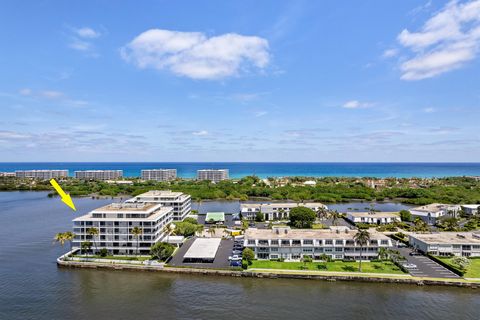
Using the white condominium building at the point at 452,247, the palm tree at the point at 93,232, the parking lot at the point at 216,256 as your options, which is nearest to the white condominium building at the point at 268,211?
the parking lot at the point at 216,256

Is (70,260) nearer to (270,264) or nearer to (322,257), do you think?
(270,264)

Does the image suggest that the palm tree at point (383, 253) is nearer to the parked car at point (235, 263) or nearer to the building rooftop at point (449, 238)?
the building rooftop at point (449, 238)

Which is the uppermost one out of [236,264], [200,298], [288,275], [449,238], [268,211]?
[268,211]

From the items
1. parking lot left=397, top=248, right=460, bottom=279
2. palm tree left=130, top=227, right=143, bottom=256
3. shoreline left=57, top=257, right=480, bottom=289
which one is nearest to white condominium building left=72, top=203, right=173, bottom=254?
palm tree left=130, top=227, right=143, bottom=256

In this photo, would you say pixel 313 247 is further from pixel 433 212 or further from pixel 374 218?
pixel 433 212

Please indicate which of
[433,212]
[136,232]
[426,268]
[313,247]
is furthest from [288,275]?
[433,212]

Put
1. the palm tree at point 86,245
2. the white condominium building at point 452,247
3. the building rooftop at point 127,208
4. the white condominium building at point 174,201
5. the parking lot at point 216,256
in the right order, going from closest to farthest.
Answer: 1. the parking lot at point 216,256
2. the palm tree at point 86,245
3. the white condominium building at point 452,247
4. the building rooftop at point 127,208
5. the white condominium building at point 174,201
